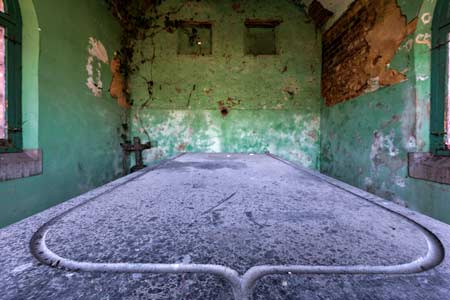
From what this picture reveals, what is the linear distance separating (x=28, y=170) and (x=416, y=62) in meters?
3.73

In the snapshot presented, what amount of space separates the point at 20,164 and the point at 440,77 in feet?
12.3

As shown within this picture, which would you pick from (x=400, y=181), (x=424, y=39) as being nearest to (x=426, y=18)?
(x=424, y=39)

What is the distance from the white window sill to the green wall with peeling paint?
3587mm

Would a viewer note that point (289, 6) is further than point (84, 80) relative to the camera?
Yes

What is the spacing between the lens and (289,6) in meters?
4.09

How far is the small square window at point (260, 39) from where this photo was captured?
4.25 metres

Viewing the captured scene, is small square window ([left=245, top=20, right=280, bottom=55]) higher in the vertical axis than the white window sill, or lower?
higher

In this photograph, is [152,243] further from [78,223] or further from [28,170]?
[28,170]

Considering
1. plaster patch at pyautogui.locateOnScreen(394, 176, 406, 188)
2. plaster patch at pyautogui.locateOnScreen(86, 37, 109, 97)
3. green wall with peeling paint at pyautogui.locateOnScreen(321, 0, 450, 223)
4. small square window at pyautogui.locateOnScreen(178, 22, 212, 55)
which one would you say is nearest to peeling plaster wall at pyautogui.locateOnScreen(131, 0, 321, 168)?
small square window at pyautogui.locateOnScreen(178, 22, 212, 55)

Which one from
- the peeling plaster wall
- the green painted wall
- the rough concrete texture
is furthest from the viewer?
the peeling plaster wall

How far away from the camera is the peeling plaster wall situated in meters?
4.08

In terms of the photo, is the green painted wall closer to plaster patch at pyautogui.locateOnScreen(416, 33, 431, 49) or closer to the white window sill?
the white window sill

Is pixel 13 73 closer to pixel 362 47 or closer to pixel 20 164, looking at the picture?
pixel 20 164

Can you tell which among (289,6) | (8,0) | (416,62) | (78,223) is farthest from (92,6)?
(416,62)
